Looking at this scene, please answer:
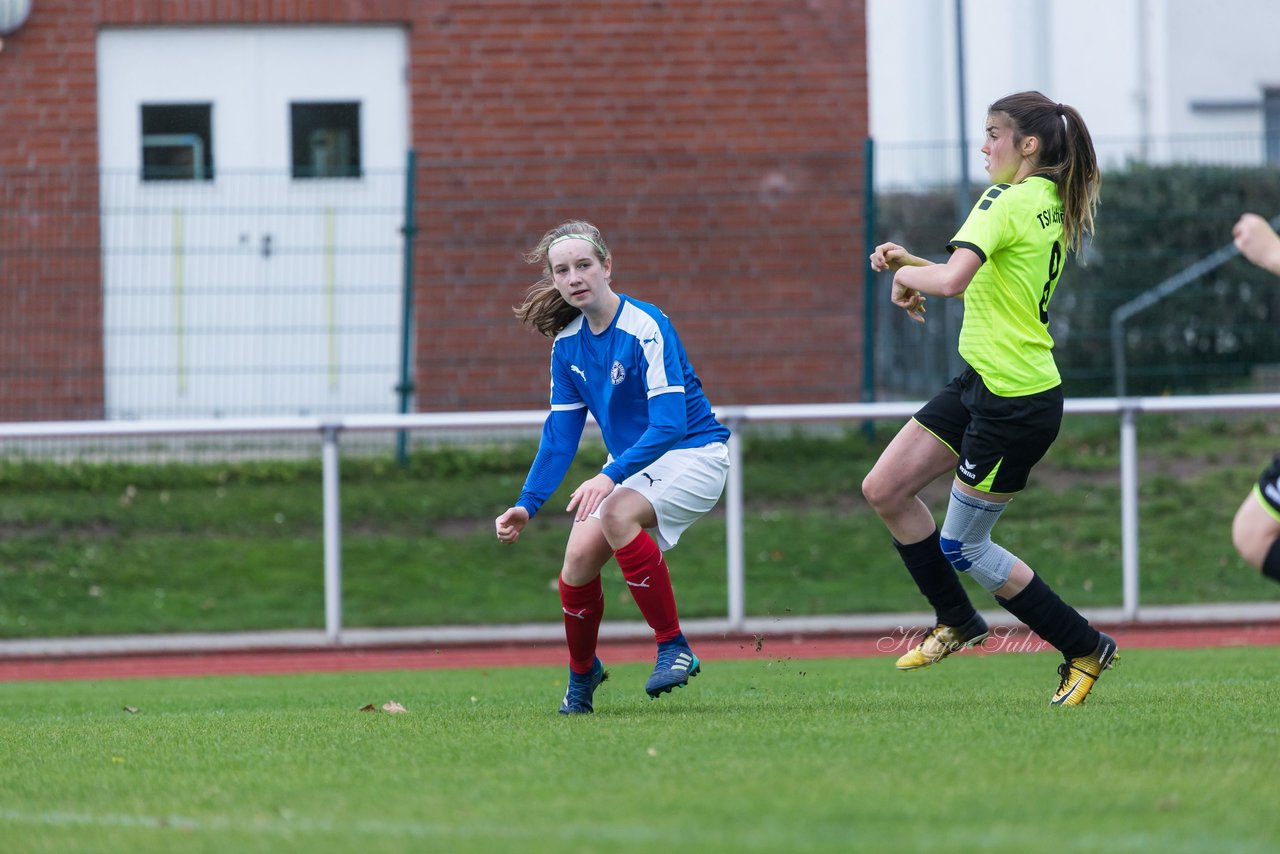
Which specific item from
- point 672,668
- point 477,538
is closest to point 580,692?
Answer: point 672,668

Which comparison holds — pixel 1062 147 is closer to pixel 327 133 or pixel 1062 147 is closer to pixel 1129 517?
pixel 1129 517

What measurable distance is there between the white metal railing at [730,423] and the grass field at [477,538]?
0.68 meters

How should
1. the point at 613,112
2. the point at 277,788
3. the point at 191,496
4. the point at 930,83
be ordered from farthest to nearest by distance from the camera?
the point at 930,83
the point at 613,112
the point at 191,496
the point at 277,788

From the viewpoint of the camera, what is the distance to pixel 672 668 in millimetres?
5613

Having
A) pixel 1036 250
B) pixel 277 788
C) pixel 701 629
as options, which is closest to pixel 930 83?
pixel 701 629

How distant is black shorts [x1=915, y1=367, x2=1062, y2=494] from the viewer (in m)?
5.65

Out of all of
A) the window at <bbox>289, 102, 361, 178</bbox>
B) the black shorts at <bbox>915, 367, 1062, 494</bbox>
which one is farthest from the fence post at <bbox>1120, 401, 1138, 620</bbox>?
the window at <bbox>289, 102, 361, 178</bbox>

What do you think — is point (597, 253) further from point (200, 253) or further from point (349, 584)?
point (200, 253)

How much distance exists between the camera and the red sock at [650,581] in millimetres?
5688

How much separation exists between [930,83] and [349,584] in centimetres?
2126

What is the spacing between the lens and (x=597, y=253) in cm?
573

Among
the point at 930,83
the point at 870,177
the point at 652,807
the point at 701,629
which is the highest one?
the point at 930,83

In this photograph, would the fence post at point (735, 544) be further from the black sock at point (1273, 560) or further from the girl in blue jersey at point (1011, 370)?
the black sock at point (1273, 560)

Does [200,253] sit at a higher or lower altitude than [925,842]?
higher
